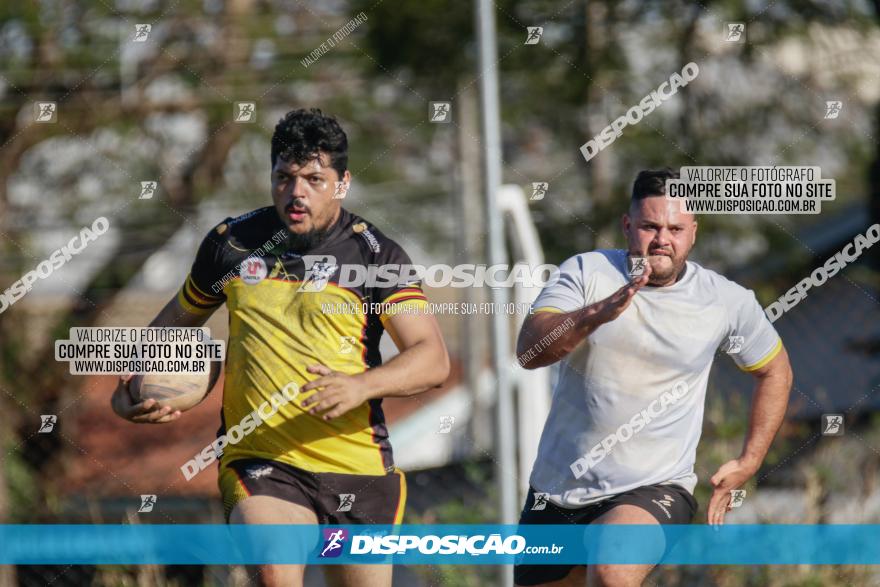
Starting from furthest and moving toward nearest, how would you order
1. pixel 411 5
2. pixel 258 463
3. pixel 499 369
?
pixel 411 5, pixel 499 369, pixel 258 463

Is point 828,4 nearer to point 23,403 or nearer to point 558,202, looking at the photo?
point 558,202

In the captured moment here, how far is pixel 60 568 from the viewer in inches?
236

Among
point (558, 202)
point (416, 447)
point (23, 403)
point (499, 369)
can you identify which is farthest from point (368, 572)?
point (23, 403)

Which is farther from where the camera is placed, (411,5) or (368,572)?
(411,5)

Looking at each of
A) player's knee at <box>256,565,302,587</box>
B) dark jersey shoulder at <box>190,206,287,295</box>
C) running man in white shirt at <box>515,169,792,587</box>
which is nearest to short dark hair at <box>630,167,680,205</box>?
running man in white shirt at <box>515,169,792,587</box>

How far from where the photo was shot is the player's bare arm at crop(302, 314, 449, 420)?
4414 mm

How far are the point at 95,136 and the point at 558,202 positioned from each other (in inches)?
98.5

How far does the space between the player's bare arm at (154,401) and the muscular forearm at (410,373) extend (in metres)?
0.83

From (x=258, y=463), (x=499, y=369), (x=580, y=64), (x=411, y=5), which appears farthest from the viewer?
(x=411, y=5)

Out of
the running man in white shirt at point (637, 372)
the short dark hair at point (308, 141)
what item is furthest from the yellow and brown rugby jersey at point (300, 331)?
the running man in white shirt at point (637, 372)

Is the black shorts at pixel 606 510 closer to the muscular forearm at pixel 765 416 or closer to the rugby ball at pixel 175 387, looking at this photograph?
the muscular forearm at pixel 765 416

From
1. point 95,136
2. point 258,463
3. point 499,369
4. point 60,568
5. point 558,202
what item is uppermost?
point 95,136

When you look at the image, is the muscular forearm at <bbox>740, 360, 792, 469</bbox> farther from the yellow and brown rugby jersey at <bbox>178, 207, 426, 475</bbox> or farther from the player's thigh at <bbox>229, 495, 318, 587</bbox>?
the player's thigh at <bbox>229, 495, 318, 587</bbox>

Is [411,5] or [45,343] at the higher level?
[411,5]
